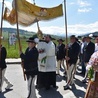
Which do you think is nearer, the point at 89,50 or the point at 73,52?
the point at 73,52

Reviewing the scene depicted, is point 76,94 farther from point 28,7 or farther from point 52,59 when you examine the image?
point 28,7

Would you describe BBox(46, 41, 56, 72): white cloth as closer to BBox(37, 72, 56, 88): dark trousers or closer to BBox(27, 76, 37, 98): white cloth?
BBox(37, 72, 56, 88): dark trousers

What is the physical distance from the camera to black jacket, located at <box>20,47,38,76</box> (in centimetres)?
747

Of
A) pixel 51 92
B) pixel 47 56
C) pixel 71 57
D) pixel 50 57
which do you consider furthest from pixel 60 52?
pixel 51 92

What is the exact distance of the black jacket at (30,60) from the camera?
7473 millimetres

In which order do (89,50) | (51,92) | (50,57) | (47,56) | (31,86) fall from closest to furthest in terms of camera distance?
(31,86)
(51,92)
(47,56)
(50,57)
(89,50)

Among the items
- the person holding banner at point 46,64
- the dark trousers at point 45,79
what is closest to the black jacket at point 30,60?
the person holding banner at point 46,64

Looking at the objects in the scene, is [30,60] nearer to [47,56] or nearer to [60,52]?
[47,56]

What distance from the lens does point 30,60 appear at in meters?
7.51

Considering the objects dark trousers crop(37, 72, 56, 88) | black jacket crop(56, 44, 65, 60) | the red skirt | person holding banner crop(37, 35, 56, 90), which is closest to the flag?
person holding banner crop(37, 35, 56, 90)

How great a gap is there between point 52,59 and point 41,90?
1075 millimetres

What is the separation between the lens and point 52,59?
9719 millimetres

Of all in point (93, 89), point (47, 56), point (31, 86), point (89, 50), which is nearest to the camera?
point (93, 89)

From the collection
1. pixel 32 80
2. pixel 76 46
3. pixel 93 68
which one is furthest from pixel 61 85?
pixel 93 68
